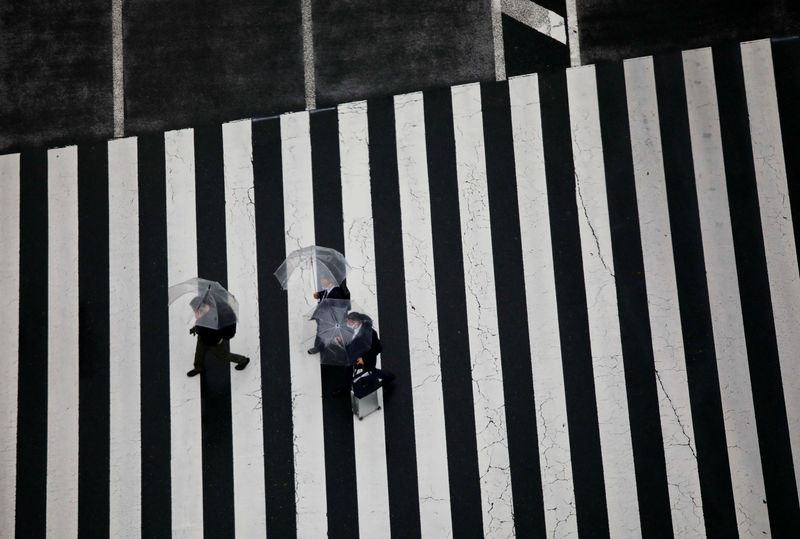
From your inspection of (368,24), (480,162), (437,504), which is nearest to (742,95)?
(480,162)

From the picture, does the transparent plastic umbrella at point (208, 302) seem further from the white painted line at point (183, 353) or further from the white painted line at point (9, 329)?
the white painted line at point (9, 329)

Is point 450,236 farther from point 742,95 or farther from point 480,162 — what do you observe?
point 742,95

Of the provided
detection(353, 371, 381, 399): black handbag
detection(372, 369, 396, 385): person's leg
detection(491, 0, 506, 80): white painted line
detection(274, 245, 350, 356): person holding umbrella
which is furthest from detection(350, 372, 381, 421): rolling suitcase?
detection(491, 0, 506, 80): white painted line

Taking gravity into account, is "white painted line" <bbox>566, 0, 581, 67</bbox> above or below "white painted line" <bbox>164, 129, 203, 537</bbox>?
above

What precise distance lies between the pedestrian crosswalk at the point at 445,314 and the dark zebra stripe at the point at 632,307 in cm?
3

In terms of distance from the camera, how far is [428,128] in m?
9.22

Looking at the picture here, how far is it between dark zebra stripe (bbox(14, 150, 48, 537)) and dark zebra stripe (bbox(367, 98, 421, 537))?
141 inches

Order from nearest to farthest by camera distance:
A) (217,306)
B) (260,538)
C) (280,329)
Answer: (217,306), (260,538), (280,329)

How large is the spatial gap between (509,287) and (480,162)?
1421 millimetres

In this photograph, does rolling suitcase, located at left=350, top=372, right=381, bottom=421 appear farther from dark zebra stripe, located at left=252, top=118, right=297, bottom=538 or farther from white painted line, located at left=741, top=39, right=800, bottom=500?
white painted line, located at left=741, top=39, right=800, bottom=500

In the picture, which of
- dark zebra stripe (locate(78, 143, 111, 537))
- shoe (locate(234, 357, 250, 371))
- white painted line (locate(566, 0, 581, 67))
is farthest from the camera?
white painted line (locate(566, 0, 581, 67))

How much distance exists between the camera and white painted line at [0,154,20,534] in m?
8.54

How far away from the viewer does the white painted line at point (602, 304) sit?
8.18m

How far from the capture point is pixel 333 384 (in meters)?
8.63
